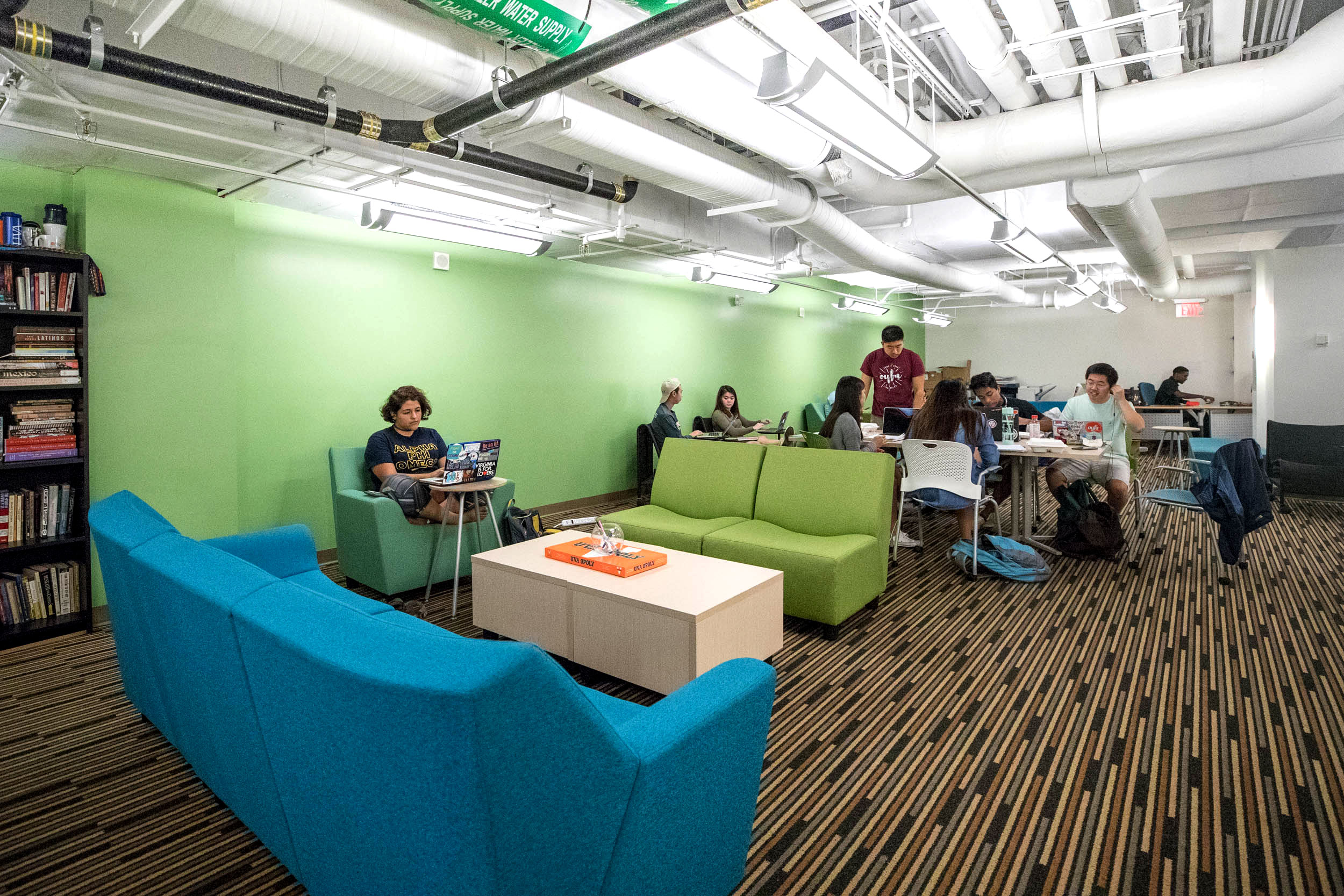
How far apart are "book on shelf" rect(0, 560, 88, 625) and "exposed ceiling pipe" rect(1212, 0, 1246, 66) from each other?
6610 mm

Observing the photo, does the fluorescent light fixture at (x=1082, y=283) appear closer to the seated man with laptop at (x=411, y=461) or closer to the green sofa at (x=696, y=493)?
the green sofa at (x=696, y=493)

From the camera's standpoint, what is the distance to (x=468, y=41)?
2977 millimetres

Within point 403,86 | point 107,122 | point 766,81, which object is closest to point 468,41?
point 403,86

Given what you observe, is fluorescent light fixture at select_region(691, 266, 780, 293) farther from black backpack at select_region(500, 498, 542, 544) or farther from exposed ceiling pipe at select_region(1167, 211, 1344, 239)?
exposed ceiling pipe at select_region(1167, 211, 1344, 239)

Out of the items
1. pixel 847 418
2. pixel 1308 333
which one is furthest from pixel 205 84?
pixel 1308 333

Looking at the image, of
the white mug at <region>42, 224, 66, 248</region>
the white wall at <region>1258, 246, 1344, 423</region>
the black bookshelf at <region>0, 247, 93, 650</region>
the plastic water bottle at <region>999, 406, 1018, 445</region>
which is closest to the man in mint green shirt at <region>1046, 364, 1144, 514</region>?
the plastic water bottle at <region>999, 406, 1018, 445</region>

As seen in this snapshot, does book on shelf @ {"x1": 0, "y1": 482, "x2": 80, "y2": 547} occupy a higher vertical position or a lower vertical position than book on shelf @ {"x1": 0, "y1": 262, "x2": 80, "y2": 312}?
lower

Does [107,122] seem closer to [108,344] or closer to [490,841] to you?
[108,344]

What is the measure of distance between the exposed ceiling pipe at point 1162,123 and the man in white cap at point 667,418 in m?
3.70

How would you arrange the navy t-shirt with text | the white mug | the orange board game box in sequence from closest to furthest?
the orange board game box < the white mug < the navy t-shirt with text

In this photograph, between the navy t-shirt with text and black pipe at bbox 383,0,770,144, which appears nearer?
black pipe at bbox 383,0,770,144

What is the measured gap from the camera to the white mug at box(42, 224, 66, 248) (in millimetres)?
4051

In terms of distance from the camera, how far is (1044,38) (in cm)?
339

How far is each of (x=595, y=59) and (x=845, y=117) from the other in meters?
1.22
